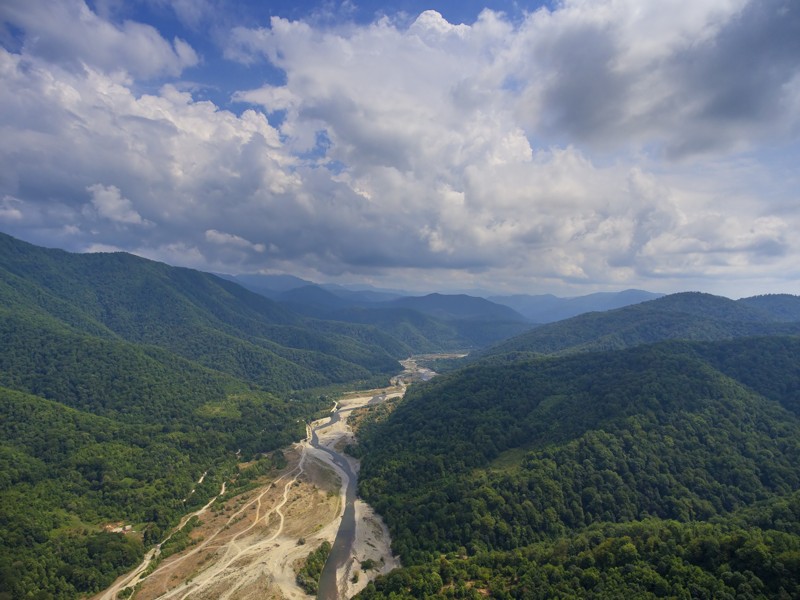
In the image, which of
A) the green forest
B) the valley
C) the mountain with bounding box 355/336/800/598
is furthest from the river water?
the mountain with bounding box 355/336/800/598

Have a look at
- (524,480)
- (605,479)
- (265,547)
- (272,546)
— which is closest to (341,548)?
(272,546)

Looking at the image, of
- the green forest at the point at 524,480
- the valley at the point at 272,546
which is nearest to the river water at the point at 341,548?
the valley at the point at 272,546

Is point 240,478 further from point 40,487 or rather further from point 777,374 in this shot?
point 777,374

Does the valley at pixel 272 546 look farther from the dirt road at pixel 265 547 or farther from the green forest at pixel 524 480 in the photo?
the green forest at pixel 524 480

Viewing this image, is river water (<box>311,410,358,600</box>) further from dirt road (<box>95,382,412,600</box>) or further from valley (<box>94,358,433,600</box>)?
dirt road (<box>95,382,412,600</box>)

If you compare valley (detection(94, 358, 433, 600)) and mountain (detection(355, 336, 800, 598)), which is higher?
mountain (detection(355, 336, 800, 598))

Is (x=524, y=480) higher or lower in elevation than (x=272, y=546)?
higher

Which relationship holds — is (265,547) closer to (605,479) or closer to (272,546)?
(272,546)

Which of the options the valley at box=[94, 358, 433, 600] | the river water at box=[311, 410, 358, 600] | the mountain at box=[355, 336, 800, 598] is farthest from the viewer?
the river water at box=[311, 410, 358, 600]
